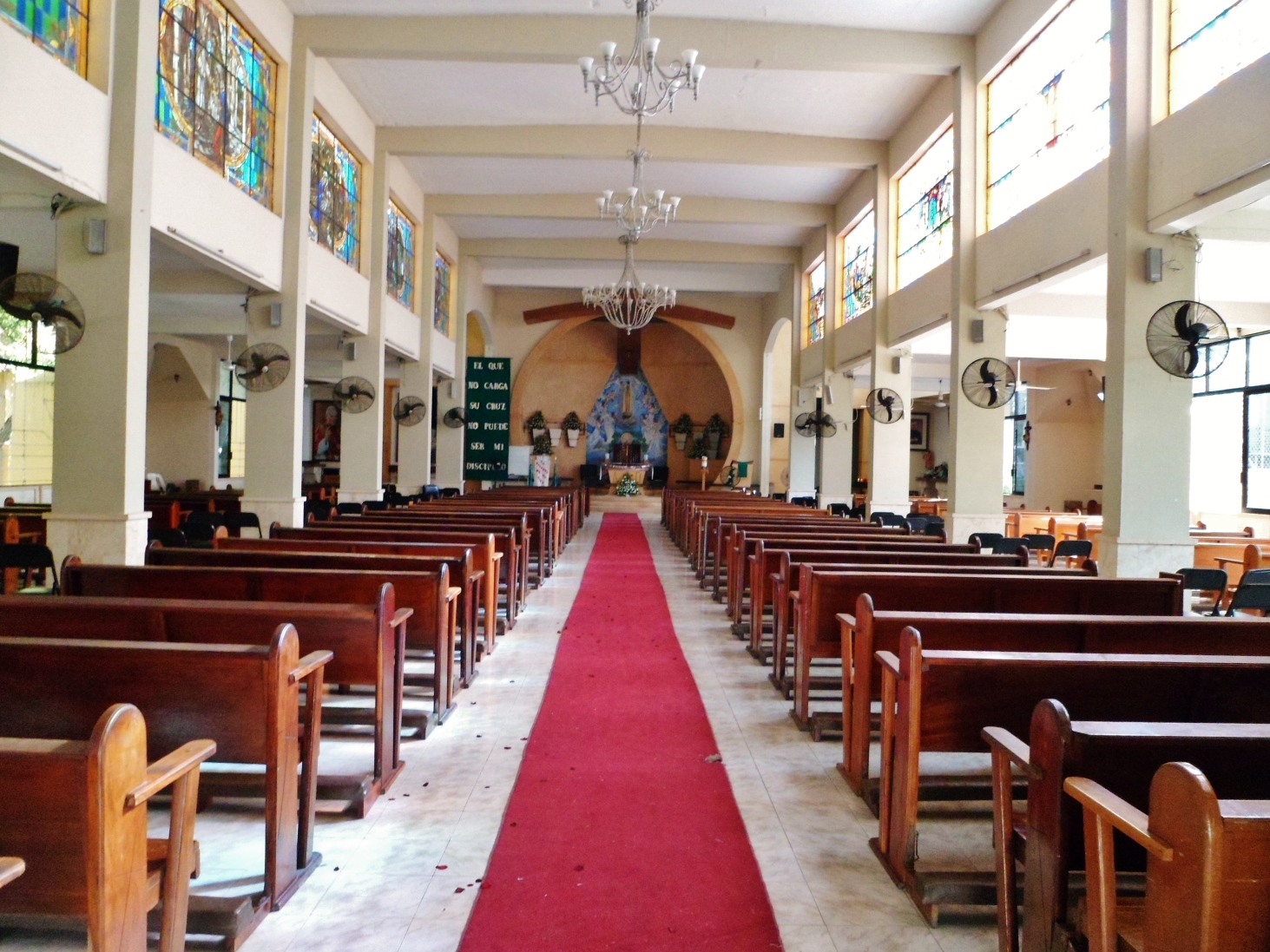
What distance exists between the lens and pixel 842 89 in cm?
989

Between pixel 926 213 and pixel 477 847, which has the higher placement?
pixel 926 213

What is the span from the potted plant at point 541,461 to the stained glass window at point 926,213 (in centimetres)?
1051

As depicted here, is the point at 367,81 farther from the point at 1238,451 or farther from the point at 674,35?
the point at 1238,451

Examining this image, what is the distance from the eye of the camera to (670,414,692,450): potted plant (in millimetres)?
22719

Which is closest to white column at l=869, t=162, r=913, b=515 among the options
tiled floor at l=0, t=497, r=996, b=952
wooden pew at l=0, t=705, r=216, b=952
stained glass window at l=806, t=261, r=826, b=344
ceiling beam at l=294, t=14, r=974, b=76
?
ceiling beam at l=294, t=14, r=974, b=76

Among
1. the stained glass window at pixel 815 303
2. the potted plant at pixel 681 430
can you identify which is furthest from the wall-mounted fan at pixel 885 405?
the potted plant at pixel 681 430

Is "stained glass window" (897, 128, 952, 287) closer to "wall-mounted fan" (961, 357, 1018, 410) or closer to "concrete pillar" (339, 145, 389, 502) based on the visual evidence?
"wall-mounted fan" (961, 357, 1018, 410)

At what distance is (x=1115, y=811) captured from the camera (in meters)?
1.37

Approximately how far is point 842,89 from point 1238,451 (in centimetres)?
796

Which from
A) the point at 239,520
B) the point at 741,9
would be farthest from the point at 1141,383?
the point at 239,520

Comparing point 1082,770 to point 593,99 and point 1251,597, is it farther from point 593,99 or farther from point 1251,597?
point 593,99

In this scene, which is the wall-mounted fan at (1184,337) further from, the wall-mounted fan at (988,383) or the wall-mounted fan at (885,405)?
the wall-mounted fan at (885,405)

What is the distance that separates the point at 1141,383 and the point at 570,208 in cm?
947

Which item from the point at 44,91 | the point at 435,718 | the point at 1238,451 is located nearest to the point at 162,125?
the point at 44,91
